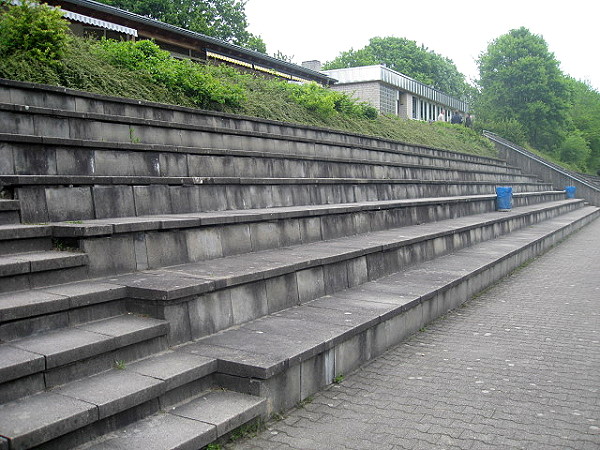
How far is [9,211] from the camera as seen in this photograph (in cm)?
470

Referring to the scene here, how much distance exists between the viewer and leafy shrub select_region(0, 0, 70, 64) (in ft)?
26.3

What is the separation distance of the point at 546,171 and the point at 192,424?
1270 inches

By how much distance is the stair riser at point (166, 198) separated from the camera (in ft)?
16.4

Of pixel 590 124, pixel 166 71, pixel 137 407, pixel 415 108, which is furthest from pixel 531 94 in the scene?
pixel 137 407

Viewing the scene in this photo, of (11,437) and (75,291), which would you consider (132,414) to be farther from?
(75,291)

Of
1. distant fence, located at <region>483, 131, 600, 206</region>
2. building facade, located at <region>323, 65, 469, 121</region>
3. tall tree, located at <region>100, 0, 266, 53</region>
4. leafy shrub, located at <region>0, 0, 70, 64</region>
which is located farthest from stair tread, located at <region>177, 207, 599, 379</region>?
tall tree, located at <region>100, 0, 266, 53</region>

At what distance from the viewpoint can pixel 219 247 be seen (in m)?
5.70

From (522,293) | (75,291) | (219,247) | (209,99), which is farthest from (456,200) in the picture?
(75,291)

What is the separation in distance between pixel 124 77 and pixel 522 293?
7.84 meters

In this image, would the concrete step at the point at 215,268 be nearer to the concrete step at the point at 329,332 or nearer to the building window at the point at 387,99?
the concrete step at the point at 329,332

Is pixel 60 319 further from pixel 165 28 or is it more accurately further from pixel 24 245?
pixel 165 28

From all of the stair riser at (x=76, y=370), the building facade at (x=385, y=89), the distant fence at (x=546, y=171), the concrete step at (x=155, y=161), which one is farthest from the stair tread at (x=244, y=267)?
the building facade at (x=385, y=89)

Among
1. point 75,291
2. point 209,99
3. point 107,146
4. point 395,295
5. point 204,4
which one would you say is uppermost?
point 204,4

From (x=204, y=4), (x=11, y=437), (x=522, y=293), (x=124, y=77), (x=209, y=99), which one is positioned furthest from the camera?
(x=204, y=4)
